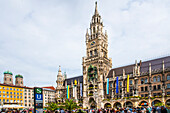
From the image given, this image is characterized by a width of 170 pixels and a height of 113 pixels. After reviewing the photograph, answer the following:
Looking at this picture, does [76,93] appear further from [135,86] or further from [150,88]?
[150,88]

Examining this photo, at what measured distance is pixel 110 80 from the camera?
66125 mm

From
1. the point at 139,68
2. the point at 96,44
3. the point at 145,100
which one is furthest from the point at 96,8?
the point at 145,100

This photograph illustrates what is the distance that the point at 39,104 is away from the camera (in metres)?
20.5

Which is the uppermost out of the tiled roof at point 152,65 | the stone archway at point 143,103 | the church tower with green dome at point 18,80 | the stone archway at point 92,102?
Result: the tiled roof at point 152,65

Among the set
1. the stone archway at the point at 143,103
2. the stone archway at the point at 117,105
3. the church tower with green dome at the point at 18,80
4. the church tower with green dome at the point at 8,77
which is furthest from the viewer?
the church tower with green dome at the point at 18,80

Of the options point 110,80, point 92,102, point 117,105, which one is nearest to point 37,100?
point 117,105

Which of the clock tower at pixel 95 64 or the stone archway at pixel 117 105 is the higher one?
the clock tower at pixel 95 64

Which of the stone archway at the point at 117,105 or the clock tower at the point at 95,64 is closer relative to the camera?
the stone archway at the point at 117,105

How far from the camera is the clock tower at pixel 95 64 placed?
6719cm

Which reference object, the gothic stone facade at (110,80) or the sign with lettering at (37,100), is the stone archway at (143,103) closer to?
the gothic stone facade at (110,80)

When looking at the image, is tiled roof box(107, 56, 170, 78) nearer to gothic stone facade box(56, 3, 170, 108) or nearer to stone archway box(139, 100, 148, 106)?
gothic stone facade box(56, 3, 170, 108)

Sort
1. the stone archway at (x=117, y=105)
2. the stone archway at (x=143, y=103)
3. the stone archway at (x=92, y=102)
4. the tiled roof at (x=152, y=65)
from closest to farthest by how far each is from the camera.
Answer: the stone archway at (x=143, y=103), the tiled roof at (x=152, y=65), the stone archway at (x=117, y=105), the stone archway at (x=92, y=102)

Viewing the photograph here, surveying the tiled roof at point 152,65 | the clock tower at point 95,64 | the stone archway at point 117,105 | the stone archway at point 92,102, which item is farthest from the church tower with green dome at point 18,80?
the stone archway at point 117,105

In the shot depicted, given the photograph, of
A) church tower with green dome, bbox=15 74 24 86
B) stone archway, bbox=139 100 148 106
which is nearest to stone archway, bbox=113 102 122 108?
stone archway, bbox=139 100 148 106
